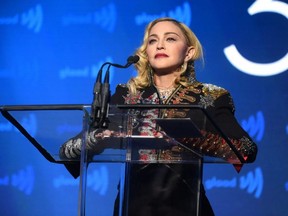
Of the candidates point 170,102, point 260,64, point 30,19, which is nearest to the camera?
point 170,102

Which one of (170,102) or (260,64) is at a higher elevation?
(260,64)

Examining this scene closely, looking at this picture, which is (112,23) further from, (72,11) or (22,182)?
(22,182)

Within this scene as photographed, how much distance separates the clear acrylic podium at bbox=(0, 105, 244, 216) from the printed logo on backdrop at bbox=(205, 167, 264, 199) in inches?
54.0

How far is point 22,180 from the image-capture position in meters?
2.96

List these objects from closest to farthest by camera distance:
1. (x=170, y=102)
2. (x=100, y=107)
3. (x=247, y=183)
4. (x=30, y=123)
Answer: (x=100, y=107)
(x=30, y=123)
(x=170, y=102)
(x=247, y=183)

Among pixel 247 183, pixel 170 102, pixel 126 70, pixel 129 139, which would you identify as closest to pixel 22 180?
pixel 126 70

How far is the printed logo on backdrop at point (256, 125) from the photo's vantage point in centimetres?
284

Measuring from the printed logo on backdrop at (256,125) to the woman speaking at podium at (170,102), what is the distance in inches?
34.3

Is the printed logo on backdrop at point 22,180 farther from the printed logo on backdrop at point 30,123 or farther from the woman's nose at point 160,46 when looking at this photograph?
the printed logo on backdrop at point 30,123

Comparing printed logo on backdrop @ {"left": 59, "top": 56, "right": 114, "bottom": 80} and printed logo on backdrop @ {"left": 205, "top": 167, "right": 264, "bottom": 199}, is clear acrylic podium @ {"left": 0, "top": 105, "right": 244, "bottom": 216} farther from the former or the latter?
printed logo on backdrop @ {"left": 59, "top": 56, "right": 114, "bottom": 80}

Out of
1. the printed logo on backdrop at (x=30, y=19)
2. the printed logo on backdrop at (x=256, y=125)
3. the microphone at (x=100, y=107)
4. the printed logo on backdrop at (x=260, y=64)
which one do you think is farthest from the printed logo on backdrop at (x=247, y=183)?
the microphone at (x=100, y=107)

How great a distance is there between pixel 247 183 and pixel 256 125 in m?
0.27

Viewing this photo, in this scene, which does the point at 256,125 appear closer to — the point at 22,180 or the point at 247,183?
the point at 247,183

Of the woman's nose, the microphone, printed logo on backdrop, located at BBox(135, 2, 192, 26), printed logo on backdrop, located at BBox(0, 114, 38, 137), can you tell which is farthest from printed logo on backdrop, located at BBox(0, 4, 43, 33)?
the microphone
